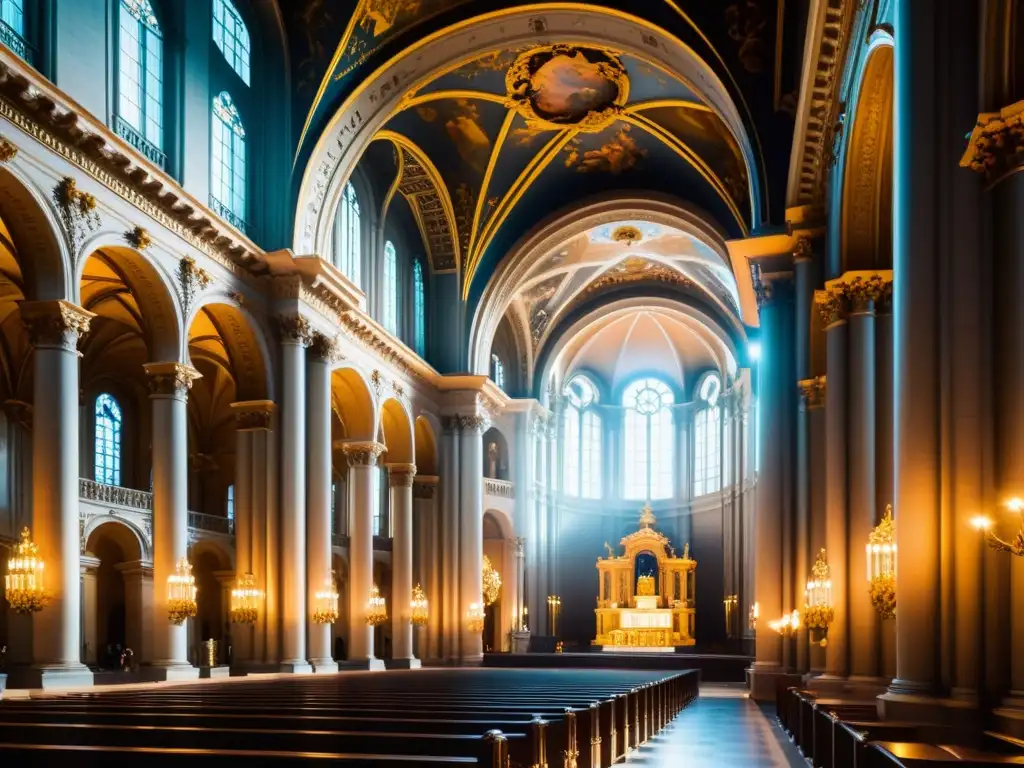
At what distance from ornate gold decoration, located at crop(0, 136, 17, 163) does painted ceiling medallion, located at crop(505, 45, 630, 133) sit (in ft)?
48.9

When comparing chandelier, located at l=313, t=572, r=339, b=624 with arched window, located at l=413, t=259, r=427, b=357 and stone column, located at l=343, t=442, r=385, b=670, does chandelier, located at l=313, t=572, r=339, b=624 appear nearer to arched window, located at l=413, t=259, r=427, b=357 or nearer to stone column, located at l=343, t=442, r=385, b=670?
stone column, located at l=343, t=442, r=385, b=670

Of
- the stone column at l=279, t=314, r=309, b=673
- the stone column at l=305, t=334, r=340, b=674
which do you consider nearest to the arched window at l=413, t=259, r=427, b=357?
the stone column at l=305, t=334, r=340, b=674

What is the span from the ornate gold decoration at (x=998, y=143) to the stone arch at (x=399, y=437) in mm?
25578

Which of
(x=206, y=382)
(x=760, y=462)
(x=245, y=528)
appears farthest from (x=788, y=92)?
(x=206, y=382)

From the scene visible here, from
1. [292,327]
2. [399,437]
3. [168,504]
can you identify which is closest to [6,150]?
[168,504]

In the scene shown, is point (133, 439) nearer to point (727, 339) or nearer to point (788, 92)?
point (788, 92)

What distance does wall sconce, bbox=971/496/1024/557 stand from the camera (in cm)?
834

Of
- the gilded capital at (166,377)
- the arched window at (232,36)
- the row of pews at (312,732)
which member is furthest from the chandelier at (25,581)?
the arched window at (232,36)

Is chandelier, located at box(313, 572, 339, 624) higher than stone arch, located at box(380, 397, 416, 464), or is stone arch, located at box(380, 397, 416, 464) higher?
stone arch, located at box(380, 397, 416, 464)

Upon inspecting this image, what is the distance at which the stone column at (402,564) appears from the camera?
33.9m

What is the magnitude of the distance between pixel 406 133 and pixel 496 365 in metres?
16.5

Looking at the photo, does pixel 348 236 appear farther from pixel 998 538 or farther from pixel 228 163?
pixel 998 538

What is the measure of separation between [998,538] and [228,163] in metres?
19.3

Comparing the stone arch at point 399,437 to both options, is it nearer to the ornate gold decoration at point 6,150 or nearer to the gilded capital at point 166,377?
the gilded capital at point 166,377
